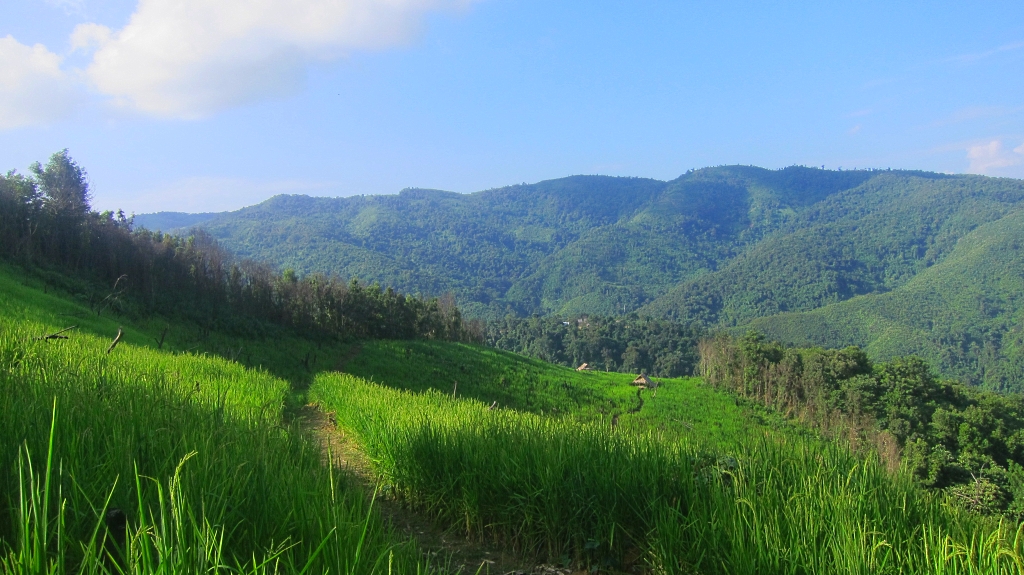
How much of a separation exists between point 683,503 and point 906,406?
4107 cm

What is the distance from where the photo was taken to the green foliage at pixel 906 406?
29.0 metres

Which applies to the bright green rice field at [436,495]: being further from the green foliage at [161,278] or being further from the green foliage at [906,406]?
the green foliage at [161,278]

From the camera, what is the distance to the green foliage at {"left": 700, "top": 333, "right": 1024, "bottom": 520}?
29047mm

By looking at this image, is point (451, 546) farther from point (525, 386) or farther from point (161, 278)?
point (161, 278)

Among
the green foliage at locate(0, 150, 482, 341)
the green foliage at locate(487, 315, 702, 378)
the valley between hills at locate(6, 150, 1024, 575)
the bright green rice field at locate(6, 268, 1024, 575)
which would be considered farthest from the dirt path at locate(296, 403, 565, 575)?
the green foliage at locate(487, 315, 702, 378)

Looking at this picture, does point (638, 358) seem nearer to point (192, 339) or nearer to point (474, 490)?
point (192, 339)

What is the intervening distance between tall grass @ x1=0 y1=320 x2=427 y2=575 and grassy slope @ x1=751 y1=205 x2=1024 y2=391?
4348 inches

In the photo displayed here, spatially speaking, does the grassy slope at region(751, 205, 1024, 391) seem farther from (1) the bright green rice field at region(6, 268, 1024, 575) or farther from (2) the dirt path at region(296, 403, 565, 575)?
(2) the dirt path at region(296, 403, 565, 575)

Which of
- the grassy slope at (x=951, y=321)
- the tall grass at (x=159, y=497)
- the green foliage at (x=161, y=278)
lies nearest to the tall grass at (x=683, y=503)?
the tall grass at (x=159, y=497)

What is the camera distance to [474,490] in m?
5.75

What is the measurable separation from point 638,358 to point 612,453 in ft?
287

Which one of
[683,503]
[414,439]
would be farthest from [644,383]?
[683,503]

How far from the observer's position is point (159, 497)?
8.06 ft

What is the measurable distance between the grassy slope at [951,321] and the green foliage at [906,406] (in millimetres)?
57767
